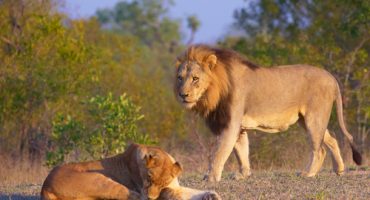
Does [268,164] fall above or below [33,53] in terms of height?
below

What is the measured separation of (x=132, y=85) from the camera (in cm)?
1752

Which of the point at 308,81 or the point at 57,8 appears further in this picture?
the point at 57,8

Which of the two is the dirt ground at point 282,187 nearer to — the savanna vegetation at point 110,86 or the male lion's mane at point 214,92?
the male lion's mane at point 214,92

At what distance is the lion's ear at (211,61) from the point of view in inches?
303

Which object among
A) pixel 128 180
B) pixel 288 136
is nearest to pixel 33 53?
pixel 288 136

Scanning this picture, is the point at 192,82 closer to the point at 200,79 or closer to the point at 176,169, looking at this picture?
the point at 200,79

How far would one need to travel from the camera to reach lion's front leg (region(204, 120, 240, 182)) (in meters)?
7.48

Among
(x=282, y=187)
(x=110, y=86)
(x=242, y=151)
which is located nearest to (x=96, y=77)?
(x=110, y=86)

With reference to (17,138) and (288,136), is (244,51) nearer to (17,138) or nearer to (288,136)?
(288,136)

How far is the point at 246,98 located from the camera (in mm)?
7930

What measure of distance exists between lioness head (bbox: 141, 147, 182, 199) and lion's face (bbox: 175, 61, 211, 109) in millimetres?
1748

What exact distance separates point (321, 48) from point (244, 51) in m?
1.79

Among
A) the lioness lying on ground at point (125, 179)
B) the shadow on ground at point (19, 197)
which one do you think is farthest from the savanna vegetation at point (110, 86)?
the lioness lying on ground at point (125, 179)

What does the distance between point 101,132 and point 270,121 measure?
4789 mm
